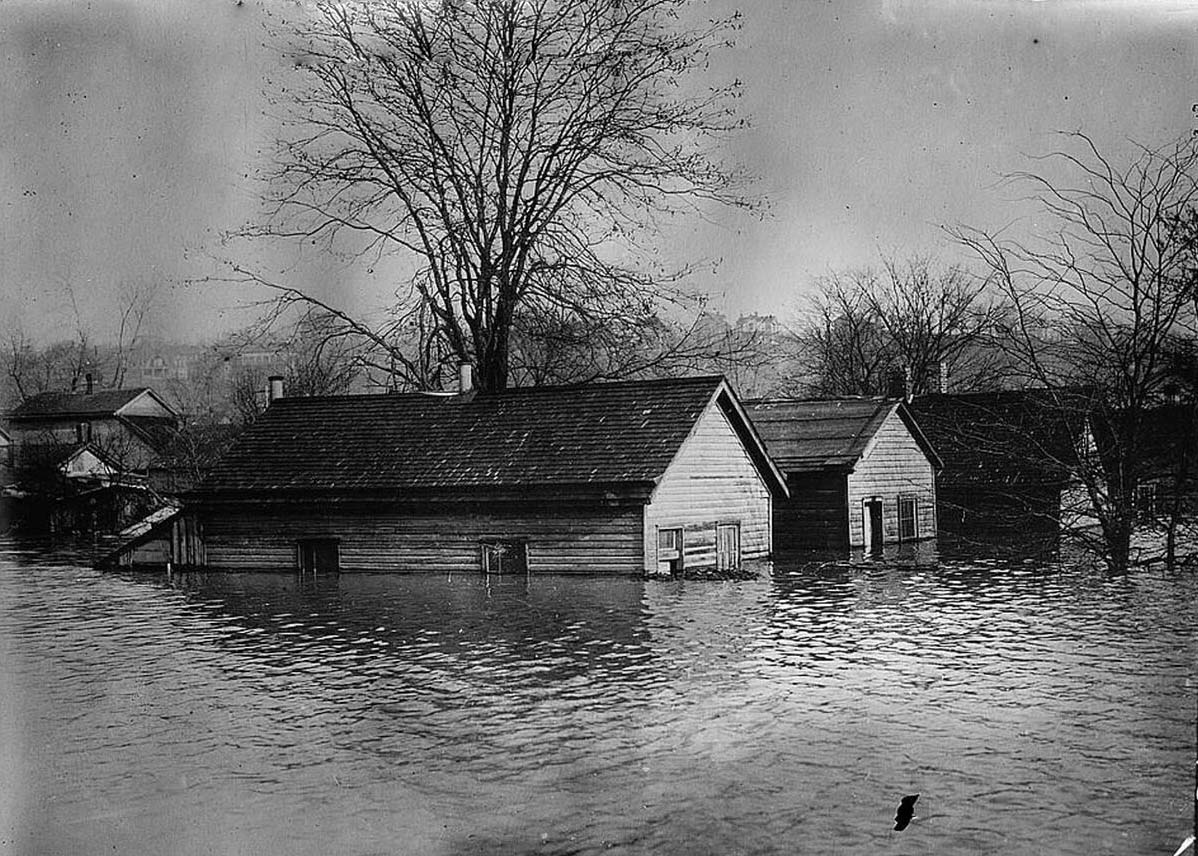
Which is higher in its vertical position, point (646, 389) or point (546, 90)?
point (546, 90)

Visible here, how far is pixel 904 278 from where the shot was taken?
16688 mm

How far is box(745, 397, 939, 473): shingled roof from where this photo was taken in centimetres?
2569

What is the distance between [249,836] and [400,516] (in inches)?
566

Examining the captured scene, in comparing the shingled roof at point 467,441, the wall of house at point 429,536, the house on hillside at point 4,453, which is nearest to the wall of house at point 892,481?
the shingled roof at point 467,441

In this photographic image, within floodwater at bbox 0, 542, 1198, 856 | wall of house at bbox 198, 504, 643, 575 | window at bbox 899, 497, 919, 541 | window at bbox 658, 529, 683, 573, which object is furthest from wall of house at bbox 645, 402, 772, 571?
window at bbox 899, 497, 919, 541

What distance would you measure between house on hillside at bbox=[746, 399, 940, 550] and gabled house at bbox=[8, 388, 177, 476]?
1264 centimetres

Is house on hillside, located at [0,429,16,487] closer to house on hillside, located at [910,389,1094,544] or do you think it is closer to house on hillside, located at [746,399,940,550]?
house on hillside, located at [910,389,1094,544]

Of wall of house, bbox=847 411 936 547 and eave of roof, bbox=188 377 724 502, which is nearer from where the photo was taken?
eave of roof, bbox=188 377 724 502

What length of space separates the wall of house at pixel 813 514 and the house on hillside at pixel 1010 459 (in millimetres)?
2415

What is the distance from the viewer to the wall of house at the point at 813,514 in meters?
25.8

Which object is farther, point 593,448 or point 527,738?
point 593,448

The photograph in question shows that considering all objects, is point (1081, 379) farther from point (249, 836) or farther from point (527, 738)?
point (249, 836)

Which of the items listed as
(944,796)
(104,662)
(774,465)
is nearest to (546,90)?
(104,662)

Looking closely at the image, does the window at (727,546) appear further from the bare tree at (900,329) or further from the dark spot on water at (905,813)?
the dark spot on water at (905,813)
